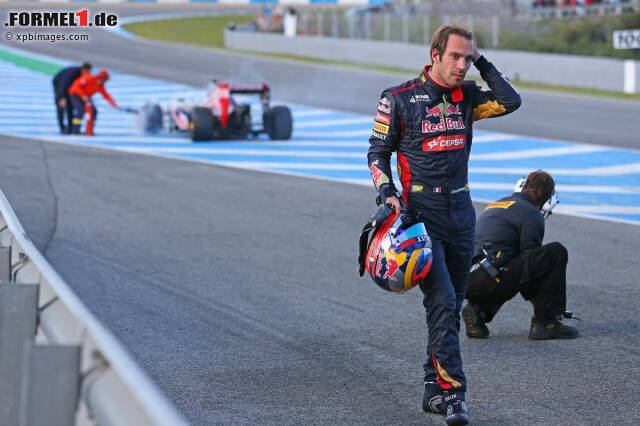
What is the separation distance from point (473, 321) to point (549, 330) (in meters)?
0.46

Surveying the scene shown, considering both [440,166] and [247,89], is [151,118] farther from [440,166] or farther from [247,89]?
[440,166]

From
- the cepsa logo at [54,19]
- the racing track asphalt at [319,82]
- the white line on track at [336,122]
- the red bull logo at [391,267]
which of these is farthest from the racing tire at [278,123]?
the cepsa logo at [54,19]

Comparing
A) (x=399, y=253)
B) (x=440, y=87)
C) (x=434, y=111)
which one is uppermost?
(x=440, y=87)

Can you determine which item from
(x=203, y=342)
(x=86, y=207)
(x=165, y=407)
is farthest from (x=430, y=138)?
(x=86, y=207)

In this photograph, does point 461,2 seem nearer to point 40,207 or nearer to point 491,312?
Answer: point 40,207

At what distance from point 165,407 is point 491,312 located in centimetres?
516

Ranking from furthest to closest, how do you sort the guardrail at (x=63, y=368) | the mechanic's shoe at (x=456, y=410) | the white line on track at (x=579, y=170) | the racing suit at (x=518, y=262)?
the white line on track at (x=579, y=170)
the racing suit at (x=518, y=262)
the mechanic's shoe at (x=456, y=410)
the guardrail at (x=63, y=368)

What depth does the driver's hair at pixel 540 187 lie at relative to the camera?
7410 millimetres

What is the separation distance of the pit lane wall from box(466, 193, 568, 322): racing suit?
20897 mm

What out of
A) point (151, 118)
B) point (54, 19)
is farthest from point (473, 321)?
point (54, 19)

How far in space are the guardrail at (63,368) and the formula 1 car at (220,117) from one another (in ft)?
49.1

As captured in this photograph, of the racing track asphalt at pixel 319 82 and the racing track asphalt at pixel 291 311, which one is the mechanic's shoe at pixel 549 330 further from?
the racing track asphalt at pixel 319 82

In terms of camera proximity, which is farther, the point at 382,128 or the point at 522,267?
the point at 522,267

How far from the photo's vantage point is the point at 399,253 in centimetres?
557
